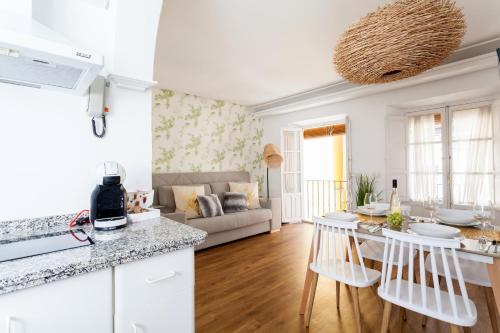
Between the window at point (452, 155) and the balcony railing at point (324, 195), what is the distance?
2502 millimetres

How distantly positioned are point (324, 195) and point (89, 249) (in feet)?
19.5

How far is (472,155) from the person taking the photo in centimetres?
317

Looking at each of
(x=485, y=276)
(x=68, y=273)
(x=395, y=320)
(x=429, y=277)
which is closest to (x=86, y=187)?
(x=68, y=273)

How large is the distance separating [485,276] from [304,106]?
11.4 feet

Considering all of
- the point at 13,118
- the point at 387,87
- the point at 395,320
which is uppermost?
the point at 387,87

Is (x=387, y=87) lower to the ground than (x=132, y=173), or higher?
higher

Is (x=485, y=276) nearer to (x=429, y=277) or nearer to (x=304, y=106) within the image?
(x=429, y=277)

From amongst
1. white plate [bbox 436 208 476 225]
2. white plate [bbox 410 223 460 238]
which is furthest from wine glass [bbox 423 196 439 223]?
white plate [bbox 410 223 460 238]

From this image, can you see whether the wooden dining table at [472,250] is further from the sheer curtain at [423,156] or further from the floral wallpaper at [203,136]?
the floral wallpaper at [203,136]

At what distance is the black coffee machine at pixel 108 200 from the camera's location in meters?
1.22

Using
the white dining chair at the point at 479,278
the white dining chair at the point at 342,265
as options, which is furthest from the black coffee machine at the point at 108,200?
the white dining chair at the point at 479,278

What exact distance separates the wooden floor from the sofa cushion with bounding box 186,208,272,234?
359 millimetres

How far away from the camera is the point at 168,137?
169 inches

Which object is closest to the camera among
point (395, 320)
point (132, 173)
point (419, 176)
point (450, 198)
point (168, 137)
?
point (132, 173)
